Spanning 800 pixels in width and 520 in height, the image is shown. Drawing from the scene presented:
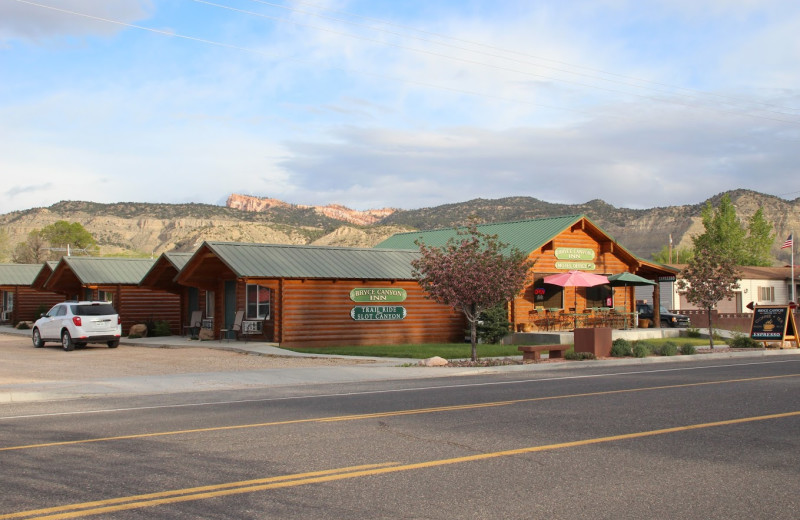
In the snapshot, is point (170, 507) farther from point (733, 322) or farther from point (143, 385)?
point (733, 322)

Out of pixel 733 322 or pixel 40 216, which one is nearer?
pixel 733 322

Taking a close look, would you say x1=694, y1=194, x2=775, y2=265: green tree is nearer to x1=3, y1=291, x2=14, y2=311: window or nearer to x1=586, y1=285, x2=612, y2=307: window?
x1=586, y1=285, x2=612, y2=307: window

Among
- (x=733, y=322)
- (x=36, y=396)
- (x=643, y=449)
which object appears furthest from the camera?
(x=733, y=322)

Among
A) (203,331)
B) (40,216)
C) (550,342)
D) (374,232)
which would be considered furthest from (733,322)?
(40,216)

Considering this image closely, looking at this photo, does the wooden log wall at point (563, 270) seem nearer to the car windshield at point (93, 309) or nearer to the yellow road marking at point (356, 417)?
the car windshield at point (93, 309)

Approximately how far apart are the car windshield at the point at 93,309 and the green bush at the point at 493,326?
13745 mm

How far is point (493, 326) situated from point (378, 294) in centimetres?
465

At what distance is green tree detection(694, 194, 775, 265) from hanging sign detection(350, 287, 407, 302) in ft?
124

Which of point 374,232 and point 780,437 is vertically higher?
point 374,232

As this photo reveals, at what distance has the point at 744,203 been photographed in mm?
101250

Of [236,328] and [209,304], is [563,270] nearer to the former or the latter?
[236,328]

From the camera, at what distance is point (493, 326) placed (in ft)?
102

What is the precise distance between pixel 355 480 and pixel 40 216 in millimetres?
116147

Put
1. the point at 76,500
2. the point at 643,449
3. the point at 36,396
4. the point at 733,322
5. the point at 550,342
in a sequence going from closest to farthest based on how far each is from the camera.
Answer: the point at 76,500 → the point at 643,449 → the point at 36,396 → the point at 550,342 → the point at 733,322
